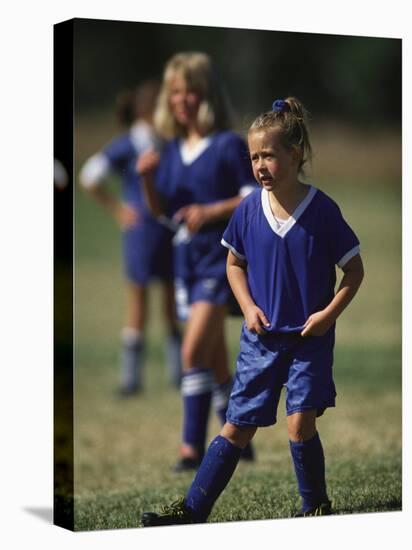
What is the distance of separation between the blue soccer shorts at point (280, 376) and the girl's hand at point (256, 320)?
0.04 m

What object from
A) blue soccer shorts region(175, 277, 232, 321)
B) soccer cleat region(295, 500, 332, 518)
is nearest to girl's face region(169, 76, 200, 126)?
blue soccer shorts region(175, 277, 232, 321)

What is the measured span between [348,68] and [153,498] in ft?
52.4

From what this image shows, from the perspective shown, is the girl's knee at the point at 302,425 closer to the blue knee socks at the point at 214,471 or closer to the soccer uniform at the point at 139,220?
the blue knee socks at the point at 214,471

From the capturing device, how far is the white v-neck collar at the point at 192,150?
739 centimetres

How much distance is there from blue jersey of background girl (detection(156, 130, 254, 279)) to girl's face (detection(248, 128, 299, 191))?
0.94 m

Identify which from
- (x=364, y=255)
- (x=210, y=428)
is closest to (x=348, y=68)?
(x=364, y=255)

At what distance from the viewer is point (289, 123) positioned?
6035mm

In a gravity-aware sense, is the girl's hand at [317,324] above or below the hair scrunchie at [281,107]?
below

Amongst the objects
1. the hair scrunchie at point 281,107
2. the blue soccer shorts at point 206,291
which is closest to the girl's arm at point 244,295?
the hair scrunchie at point 281,107

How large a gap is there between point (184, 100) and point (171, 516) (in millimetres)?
2245

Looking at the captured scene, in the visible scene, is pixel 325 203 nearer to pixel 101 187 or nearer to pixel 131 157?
pixel 131 157

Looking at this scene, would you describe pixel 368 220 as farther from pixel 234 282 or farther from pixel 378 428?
pixel 234 282

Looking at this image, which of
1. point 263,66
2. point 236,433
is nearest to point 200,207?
point 236,433

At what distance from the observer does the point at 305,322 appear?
6.06 metres
